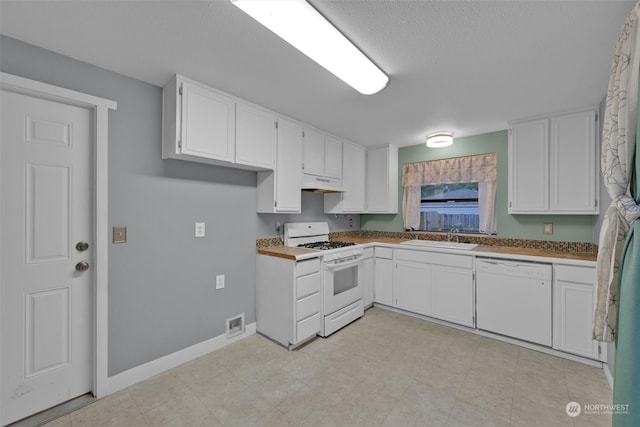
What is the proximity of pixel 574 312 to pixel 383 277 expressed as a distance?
72.5 inches

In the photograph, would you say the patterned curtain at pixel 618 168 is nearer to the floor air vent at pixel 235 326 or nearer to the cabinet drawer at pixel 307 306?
the cabinet drawer at pixel 307 306

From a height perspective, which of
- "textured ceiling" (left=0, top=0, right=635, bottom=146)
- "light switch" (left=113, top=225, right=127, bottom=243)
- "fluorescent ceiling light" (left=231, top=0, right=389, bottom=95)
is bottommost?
"light switch" (left=113, top=225, right=127, bottom=243)

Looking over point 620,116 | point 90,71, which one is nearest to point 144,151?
point 90,71

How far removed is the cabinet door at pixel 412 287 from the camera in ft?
10.2

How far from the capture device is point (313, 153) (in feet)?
10.6

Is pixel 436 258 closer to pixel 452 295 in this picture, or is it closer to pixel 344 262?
pixel 452 295

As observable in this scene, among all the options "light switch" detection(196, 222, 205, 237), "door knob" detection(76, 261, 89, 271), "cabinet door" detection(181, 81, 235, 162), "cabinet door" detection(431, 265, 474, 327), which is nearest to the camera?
"door knob" detection(76, 261, 89, 271)

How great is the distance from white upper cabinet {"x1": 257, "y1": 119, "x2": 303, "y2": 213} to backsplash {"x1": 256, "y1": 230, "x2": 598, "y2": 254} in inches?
18.6

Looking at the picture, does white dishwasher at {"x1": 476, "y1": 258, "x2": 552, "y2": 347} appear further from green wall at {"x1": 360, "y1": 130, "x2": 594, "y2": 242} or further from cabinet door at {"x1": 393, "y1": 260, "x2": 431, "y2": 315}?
green wall at {"x1": 360, "y1": 130, "x2": 594, "y2": 242}

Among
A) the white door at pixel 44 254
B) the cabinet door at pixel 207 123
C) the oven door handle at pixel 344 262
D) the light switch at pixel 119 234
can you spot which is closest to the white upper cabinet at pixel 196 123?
the cabinet door at pixel 207 123

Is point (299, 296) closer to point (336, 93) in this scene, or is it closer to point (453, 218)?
point (336, 93)

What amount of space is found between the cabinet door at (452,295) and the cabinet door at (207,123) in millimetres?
2608

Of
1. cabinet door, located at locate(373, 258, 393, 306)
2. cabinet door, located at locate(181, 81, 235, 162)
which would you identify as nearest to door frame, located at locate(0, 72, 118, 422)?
cabinet door, located at locate(181, 81, 235, 162)

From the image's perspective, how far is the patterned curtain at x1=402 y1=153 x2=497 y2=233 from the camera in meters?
3.35
